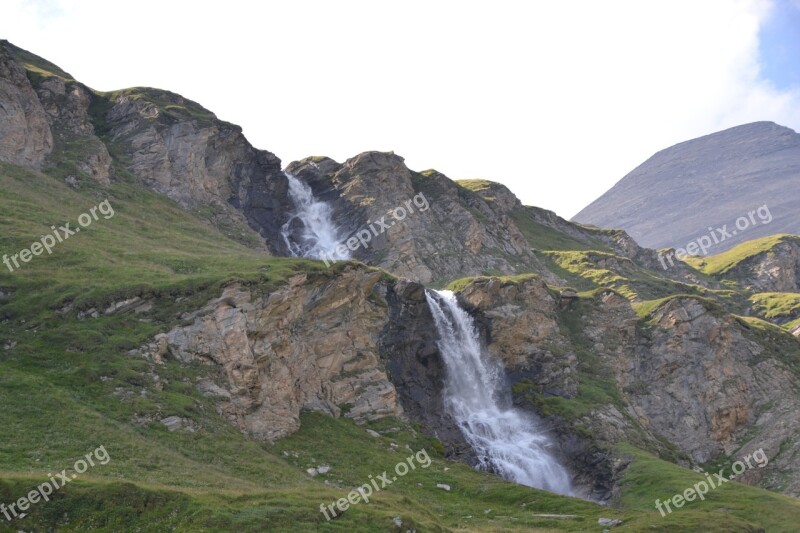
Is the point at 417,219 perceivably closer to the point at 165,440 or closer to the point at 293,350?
the point at 293,350

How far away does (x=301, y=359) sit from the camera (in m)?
64.8

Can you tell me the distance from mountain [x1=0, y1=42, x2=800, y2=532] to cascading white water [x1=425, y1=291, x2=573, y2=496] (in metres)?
→ 0.46

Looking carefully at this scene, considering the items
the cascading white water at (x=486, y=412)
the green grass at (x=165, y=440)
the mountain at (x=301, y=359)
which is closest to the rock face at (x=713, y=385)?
the mountain at (x=301, y=359)

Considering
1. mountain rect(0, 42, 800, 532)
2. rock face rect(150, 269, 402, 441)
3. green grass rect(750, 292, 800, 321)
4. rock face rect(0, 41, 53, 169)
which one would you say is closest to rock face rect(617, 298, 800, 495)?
mountain rect(0, 42, 800, 532)

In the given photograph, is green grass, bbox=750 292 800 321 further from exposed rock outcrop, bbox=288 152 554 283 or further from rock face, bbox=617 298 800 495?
exposed rock outcrop, bbox=288 152 554 283

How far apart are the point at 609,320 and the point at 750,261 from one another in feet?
394

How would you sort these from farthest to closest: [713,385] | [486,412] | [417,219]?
[417,219]
[713,385]
[486,412]

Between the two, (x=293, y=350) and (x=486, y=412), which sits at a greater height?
(x=293, y=350)

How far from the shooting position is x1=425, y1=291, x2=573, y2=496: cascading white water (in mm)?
69438

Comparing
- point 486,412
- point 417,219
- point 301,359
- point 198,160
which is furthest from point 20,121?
point 486,412

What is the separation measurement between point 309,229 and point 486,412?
6189 centimetres

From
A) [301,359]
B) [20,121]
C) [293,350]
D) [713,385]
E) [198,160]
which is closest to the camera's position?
[293,350]

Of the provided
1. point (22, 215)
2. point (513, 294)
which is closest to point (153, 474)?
point (22, 215)

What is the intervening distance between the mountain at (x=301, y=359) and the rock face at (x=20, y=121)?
0.42 metres
